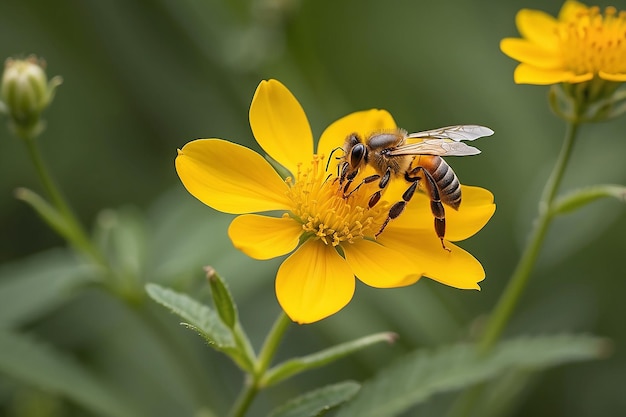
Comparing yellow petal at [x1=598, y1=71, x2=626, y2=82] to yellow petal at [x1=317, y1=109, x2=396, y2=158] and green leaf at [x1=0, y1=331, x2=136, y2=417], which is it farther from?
green leaf at [x1=0, y1=331, x2=136, y2=417]

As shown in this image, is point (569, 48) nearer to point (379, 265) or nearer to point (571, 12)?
point (571, 12)

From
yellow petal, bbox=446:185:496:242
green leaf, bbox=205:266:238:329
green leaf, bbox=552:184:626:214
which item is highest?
green leaf, bbox=205:266:238:329

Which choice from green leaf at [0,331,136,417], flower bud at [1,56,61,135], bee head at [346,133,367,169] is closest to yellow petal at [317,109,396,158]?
→ bee head at [346,133,367,169]

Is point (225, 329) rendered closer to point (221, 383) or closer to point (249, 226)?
point (249, 226)

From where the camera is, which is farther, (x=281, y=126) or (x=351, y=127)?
(x=351, y=127)

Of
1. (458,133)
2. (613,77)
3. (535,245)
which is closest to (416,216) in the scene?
(458,133)

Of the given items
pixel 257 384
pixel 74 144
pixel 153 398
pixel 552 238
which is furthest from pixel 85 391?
pixel 552 238
